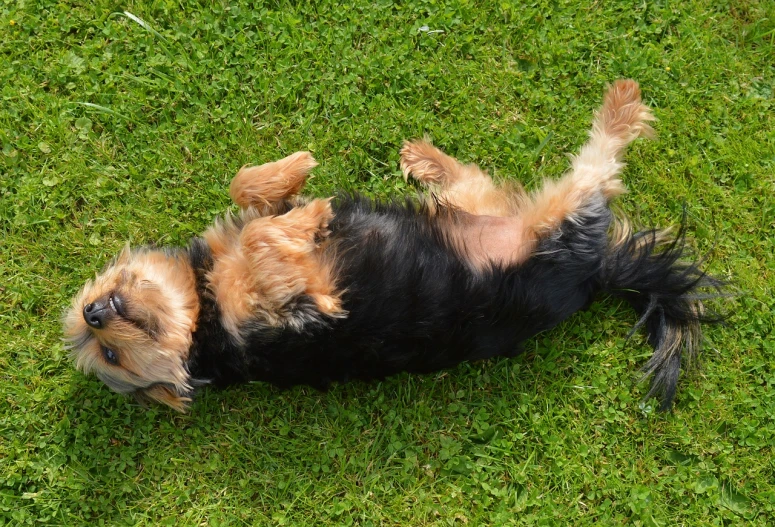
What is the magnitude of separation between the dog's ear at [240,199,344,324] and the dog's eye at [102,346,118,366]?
34.1 inches

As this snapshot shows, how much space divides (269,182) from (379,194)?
91 centimetres

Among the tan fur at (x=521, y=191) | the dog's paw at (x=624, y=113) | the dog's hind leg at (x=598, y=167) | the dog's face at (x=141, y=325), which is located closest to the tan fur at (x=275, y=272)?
the dog's face at (x=141, y=325)

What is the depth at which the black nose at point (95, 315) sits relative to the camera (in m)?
3.18

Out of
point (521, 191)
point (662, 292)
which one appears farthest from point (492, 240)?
point (662, 292)

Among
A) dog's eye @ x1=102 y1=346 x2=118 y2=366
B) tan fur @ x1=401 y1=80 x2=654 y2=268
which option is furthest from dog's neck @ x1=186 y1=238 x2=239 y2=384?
tan fur @ x1=401 y1=80 x2=654 y2=268

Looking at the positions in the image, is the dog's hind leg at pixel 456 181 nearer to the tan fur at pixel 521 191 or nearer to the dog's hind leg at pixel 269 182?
the tan fur at pixel 521 191

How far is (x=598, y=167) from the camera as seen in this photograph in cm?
374

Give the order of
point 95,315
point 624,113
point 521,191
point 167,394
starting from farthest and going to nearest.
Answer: point 521,191, point 624,113, point 167,394, point 95,315

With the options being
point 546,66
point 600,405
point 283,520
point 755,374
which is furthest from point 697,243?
point 283,520

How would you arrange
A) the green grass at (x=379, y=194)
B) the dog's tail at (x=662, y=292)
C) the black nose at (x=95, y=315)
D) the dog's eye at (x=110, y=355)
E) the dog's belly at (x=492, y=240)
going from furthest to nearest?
the green grass at (x=379, y=194)
the dog's tail at (x=662, y=292)
the dog's belly at (x=492, y=240)
the dog's eye at (x=110, y=355)
the black nose at (x=95, y=315)

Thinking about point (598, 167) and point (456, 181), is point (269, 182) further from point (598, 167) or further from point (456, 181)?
point (598, 167)

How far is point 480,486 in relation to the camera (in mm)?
4078

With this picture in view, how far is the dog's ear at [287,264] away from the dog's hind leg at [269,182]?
0.25 metres

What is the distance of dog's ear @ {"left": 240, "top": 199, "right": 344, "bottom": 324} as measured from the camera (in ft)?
10.5
